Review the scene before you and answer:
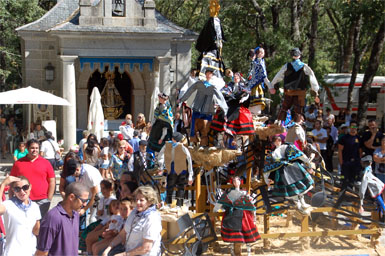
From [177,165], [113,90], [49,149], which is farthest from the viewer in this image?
[113,90]

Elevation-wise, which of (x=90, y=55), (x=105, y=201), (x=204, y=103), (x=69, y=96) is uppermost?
(x=204, y=103)

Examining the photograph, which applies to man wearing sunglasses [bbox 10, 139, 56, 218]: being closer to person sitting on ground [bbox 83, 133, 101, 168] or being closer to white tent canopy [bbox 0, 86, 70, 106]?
person sitting on ground [bbox 83, 133, 101, 168]

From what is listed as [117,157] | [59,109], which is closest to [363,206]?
[117,157]

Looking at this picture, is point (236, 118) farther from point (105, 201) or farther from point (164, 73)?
point (164, 73)

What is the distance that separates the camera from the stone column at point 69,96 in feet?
69.5

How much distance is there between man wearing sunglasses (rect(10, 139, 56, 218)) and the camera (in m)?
9.63

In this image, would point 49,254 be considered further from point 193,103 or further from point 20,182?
point 193,103

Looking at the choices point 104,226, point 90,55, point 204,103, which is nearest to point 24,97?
point 90,55

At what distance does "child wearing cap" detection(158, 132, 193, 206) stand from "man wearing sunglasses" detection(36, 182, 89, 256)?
3.99 metres

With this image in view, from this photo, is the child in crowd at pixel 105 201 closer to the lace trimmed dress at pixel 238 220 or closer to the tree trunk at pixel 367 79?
the lace trimmed dress at pixel 238 220

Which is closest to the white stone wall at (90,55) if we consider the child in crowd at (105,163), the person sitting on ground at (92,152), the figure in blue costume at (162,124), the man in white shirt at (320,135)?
the man in white shirt at (320,135)

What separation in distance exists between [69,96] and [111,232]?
44.8 feet

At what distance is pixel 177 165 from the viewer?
34.6 feet

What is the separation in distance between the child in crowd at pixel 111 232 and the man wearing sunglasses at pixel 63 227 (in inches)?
54.8
